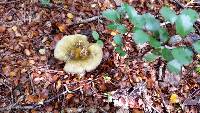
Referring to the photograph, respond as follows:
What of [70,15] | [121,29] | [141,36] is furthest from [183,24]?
[70,15]

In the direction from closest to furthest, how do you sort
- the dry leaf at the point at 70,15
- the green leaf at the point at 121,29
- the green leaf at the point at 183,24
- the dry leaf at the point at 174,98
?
the green leaf at the point at 183,24 < the green leaf at the point at 121,29 < the dry leaf at the point at 174,98 < the dry leaf at the point at 70,15

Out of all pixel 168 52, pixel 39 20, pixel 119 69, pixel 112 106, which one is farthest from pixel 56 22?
pixel 168 52

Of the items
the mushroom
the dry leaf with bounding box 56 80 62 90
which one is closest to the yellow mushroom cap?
the mushroom

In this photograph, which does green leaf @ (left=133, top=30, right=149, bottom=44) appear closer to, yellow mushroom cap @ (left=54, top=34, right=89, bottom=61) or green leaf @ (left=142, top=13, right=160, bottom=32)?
green leaf @ (left=142, top=13, right=160, bottom=32)

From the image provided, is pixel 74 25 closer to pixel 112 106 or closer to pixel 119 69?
pixel 119 69

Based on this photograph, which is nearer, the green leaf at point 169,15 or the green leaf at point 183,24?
the green leaf at point 183,24

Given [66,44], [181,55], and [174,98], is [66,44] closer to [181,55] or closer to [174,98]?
[174,98]

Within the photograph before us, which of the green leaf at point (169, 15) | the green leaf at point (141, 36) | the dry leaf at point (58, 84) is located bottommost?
the dry leaf at point (58, 84)

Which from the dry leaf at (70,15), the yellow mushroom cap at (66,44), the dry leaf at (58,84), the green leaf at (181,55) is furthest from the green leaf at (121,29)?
the dry leaf at (70,15)

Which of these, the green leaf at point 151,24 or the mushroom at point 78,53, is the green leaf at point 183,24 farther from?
the mushroom at point 78,53
